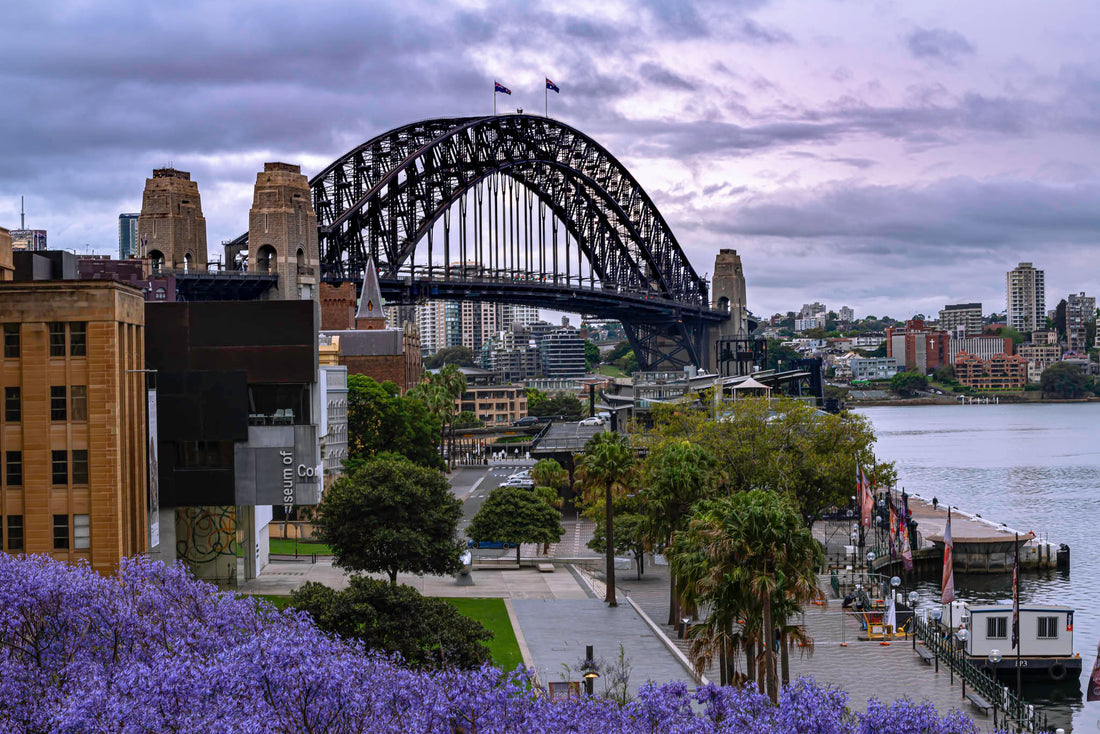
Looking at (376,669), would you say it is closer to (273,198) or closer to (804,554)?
(804,554)

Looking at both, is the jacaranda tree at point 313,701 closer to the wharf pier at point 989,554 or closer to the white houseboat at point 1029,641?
the white houseboat at point 1029,641

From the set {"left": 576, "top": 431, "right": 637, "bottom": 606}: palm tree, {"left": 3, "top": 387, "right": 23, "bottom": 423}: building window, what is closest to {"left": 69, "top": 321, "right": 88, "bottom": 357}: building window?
{"left": 3, "top": 387, "right": 23, "bottom": 423}: building window

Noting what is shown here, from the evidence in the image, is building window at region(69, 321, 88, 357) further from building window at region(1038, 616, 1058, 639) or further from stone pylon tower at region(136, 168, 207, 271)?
stone pylon tower at region(136, 168, 207, 271)

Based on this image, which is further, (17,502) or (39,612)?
(17,502)

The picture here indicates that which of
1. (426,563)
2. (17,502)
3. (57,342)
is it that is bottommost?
(426,563)

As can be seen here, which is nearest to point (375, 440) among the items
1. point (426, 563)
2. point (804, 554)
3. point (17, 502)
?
point (426, 563)

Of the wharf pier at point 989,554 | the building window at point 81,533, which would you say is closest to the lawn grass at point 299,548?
the building window at point 81,533
